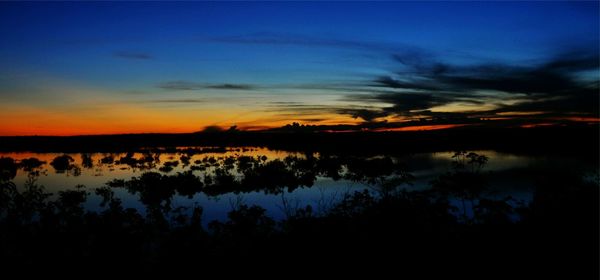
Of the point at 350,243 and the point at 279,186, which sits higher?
the point at 350,243

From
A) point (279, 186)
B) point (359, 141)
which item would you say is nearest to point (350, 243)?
point (279, 186)

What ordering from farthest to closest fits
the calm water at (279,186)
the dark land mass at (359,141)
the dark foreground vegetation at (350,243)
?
the dark land mass at (359,141), the calm water at (279,186), the dark foreground vegetation at (350,243)

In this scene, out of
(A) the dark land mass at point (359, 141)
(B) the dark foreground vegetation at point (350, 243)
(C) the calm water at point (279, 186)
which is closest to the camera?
(B) the dark foreground vegetation at point (350, 243)

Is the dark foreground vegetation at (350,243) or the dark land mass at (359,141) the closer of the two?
the dark foreground vegetation at (350,243)

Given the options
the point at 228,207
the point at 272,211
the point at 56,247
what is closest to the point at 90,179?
the point at 228,207

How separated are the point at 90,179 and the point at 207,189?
33.1ft

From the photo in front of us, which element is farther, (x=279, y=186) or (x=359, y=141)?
(x=359, y=141)

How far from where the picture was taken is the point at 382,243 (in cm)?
856

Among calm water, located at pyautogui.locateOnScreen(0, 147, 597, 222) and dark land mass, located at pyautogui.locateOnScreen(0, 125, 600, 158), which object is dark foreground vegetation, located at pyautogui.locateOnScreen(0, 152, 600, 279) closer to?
calm water, located at pyautogui.locateOnScreen(0, 147, 597, 222)

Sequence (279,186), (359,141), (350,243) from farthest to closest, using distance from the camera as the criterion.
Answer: (359,141)
(279,186)
(350,243)

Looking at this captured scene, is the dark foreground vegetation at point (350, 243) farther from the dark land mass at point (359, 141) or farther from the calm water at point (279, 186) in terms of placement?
the dark land mass at point (359, 141)

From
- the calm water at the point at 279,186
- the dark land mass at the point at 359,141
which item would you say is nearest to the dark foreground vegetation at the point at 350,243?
the calm water at the point at 279,186

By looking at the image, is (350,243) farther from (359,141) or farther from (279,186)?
(359,141)

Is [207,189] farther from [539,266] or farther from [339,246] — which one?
[539,266]
